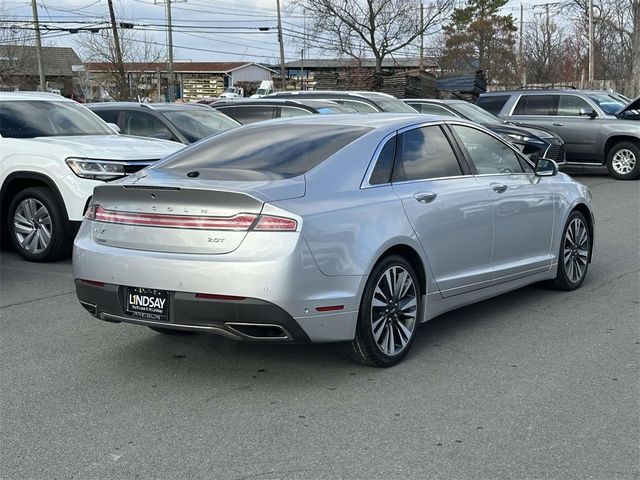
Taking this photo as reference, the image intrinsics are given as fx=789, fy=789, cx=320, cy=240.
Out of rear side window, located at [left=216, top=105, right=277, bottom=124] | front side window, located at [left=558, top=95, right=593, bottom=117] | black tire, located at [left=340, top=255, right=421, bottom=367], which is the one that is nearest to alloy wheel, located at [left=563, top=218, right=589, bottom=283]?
black tire, located at [left=340, top=255, right=421, bottom=367]

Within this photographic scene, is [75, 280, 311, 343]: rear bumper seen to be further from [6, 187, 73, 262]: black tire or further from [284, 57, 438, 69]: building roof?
[284, 57, 438, 69]: building roof

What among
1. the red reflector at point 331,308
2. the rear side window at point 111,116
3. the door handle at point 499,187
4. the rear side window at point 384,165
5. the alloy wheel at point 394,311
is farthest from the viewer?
the rear side window at point 111,116

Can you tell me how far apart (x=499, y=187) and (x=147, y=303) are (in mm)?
2933

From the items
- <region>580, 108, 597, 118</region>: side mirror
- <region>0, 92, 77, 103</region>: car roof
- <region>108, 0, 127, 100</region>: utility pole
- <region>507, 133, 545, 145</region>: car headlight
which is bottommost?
<region>507, 133, 545, 145</region>: car headlight

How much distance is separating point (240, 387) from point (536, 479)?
1884 mm

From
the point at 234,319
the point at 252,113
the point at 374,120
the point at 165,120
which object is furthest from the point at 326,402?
the point at 252,113

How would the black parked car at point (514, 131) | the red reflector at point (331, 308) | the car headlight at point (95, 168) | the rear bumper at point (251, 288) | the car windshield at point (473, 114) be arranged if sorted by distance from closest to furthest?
the rear bumper at point (251, 288) < the red reflector at point (331, 308) < the car headlight at point (95, 168) < the black parked car at point (514, 131) < the car windshield at point (473, 114)

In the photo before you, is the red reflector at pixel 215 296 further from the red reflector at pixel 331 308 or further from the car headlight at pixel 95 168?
the car headlight at pixel 95 168

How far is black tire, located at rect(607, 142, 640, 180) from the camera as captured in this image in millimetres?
17234

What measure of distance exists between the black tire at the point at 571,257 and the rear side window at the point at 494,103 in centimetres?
1259

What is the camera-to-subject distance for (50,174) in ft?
28.0

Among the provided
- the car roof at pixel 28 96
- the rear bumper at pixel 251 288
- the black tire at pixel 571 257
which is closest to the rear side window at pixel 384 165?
the rear bumper at pixel 251 288

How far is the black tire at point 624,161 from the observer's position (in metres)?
17.2

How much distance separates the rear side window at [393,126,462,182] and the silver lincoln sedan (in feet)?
0.04
